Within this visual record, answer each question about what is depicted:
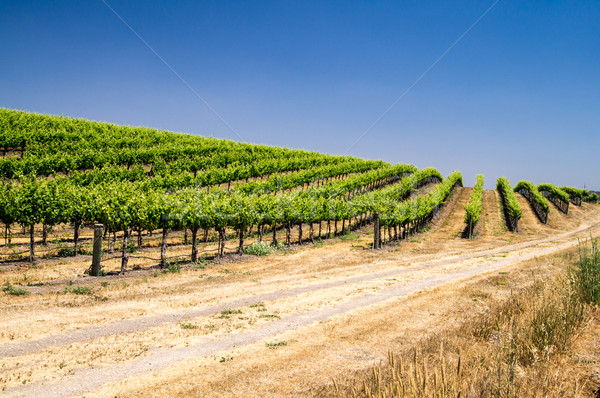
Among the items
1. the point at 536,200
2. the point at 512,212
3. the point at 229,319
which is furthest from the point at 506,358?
the point at 536,200

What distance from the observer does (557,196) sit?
66.6 metres

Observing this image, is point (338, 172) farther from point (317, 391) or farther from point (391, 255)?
point (317, 391)

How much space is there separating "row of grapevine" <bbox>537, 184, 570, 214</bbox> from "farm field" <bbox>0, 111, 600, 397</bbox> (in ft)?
83.6

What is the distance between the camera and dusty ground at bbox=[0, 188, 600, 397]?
8.98 metres

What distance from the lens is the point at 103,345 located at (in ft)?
36.2

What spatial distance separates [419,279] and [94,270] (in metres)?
17.7

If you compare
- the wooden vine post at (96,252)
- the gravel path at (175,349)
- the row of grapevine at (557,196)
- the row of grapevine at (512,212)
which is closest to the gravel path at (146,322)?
the gravel path at (175,349)

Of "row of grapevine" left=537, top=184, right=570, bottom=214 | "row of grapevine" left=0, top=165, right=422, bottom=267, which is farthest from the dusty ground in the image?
"row of grapevine" left=537, top=184, right=570, bottom=214

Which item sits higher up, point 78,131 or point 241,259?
point 78,131

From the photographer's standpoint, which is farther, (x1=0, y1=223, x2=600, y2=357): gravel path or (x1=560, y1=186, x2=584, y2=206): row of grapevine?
(x1=560, y1=186, x2=584, y2=206): row of grapevine

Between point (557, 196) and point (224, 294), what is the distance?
70315 mm

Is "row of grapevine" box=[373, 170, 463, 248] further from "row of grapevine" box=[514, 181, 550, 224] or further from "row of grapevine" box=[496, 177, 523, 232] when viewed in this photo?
"row of grapevine" box=[514, 181, 550, 224]

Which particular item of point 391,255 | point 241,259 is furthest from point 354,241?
point 241,259

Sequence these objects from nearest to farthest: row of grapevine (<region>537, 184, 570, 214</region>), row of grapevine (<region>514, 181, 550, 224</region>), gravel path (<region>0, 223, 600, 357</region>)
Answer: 1. gravel path (<region>0, 223, 600, 357</region>)
2. row of grapevine (<region>514, 181, 550, 224</region>)
3. row of grapevine (<region>537, 184, 570, 214</region>)
